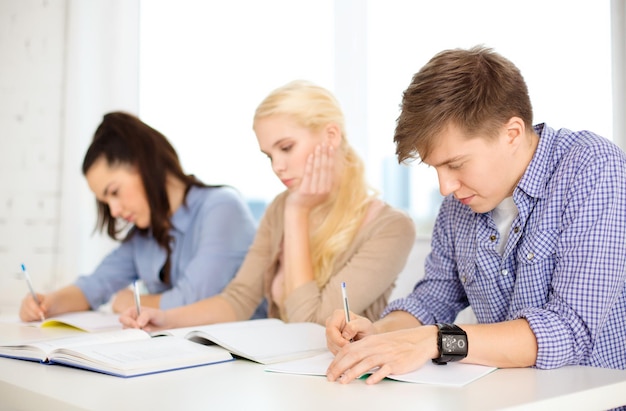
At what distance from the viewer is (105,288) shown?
243cm

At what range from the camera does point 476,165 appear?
1.29 m

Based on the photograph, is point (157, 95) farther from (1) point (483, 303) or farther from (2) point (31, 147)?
(1) point (483, 303)

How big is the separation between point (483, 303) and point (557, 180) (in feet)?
1.01

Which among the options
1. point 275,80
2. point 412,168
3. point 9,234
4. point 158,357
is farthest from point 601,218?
point 9,234

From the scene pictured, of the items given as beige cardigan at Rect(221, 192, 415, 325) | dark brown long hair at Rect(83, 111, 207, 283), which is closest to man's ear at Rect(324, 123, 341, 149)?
beige cardigan at Rect(221, 192, 415, 325)

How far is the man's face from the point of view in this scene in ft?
4.17

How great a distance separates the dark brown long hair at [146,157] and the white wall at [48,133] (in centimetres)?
96

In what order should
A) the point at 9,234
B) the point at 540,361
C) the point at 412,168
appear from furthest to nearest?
the point at 9,234
the point at 412,168
the point at 540,361

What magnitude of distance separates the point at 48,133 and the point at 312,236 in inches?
71.0

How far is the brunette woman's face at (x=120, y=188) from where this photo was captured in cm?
228

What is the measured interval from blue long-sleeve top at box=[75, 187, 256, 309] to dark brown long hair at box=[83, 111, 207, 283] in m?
0.04

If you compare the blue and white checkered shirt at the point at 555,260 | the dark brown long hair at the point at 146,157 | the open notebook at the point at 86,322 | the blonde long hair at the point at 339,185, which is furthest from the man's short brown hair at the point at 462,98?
the dark brown long hair at the point at 146,157

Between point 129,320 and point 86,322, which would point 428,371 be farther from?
point 86,322

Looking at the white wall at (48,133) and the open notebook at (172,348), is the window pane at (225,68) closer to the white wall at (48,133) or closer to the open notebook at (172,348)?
the white wall at (48,133)
